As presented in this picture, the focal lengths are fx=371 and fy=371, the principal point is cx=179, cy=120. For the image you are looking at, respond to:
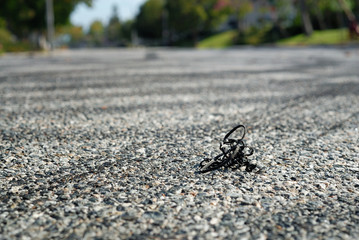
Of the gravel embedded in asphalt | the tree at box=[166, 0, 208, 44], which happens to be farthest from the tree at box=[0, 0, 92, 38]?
the gravel embedded in asphalt

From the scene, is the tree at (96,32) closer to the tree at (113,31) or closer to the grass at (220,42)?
the tree at (113,31)

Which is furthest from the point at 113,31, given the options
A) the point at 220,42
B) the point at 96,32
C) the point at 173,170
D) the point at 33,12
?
the point at 173,170

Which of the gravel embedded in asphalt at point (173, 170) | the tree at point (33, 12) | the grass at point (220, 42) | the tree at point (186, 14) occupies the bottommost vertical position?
the gravel embedded in asphalt at point (173, 170)

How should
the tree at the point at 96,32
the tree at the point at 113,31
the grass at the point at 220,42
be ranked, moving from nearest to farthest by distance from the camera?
the grass at the point at 220,42
the tree at the point at 96,32
the tree at the point at 113,31

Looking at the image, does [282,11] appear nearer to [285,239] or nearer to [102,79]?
[102,79]

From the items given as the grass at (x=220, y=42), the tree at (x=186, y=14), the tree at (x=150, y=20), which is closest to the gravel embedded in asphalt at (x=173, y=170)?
the grass at (x=220, y=42)

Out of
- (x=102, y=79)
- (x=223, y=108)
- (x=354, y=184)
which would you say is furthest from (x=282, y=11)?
(x=354, y=184)

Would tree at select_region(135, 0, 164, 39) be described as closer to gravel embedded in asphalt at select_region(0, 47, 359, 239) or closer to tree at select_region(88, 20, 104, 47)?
tree at select_region(88, 20, 104, 47)
